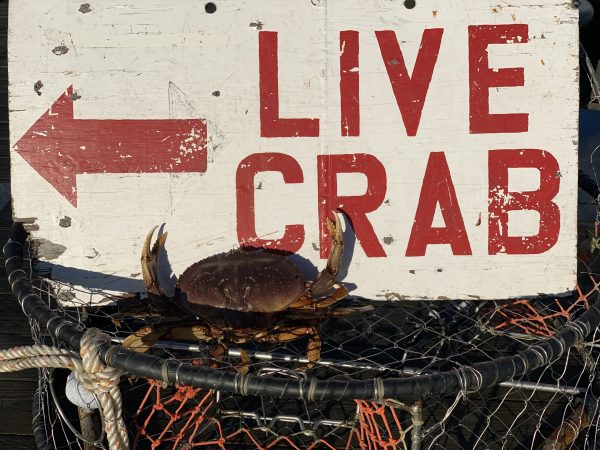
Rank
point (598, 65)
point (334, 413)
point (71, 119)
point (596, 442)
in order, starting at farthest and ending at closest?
point (598, 65)
point (334, 413)
point (596, 442)
point (71, 119)

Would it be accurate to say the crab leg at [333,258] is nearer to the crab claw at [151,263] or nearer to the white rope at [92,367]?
the crab claw at [151,263]

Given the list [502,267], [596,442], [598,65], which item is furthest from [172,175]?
[598,65]

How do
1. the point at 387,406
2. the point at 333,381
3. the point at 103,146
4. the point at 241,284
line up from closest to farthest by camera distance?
the point at 333,381 → the point at 103,146 → the point at 241,284 → the point at 387,406

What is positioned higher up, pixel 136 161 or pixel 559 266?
pixel 136 161

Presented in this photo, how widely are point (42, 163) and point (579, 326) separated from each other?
1379 mm

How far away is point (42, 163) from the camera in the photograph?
1607 millimetres

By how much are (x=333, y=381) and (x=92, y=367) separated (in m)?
0.52

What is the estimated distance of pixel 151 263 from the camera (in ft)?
5.31

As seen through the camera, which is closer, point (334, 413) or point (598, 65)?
point (334, 413)

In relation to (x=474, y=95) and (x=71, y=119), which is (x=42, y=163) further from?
(x=474, y=95)

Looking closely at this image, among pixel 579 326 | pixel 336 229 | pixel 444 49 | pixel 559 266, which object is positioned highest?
pixel 444 49

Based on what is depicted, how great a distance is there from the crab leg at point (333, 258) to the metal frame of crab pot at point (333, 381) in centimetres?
41

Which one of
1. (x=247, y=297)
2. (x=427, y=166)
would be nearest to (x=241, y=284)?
(x=247, y=297)

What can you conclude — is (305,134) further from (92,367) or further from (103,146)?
(92,367)
